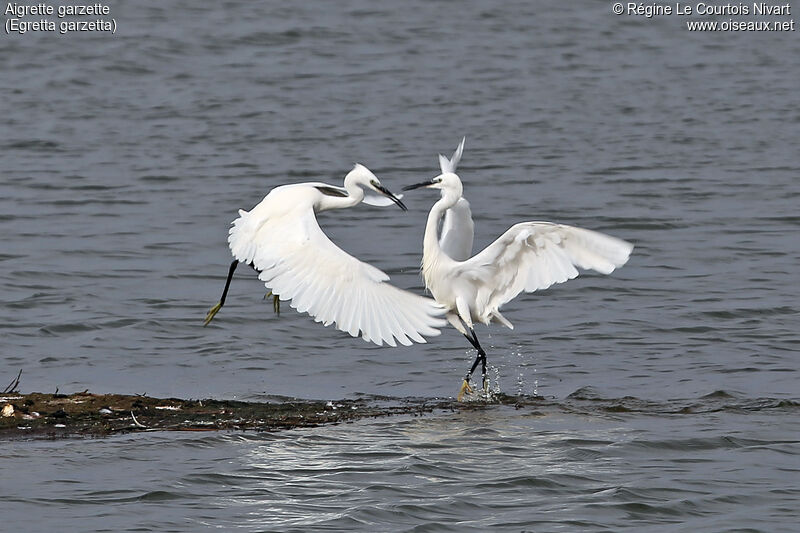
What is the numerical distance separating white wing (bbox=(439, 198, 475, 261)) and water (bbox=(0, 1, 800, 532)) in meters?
0.93

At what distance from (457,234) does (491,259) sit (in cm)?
77

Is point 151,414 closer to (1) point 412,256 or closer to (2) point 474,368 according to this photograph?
(2) point 474,368

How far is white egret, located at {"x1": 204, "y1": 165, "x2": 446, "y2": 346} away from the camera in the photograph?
8.02 m

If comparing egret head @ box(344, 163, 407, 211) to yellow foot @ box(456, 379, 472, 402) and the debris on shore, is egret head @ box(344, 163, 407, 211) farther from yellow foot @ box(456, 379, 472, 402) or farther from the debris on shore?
the debris on shore

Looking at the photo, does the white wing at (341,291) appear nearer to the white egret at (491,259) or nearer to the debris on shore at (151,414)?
the debris on shore at (151,414)

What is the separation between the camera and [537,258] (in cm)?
879

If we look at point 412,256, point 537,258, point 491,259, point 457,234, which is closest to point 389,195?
point 457,234

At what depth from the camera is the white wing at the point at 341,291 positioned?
26.3 feet

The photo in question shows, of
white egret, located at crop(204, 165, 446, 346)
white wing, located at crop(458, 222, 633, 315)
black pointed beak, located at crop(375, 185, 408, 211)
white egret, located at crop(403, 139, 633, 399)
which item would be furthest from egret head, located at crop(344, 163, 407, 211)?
white wing, located at crop(458, 222, 633, 315)

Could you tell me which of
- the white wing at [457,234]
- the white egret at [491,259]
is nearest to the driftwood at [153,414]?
the white egret at [491,259]

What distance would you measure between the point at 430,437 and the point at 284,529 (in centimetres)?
167

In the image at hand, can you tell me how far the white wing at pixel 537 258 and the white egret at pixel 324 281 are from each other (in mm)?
724

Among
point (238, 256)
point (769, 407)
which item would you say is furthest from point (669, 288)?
point (238, 256)

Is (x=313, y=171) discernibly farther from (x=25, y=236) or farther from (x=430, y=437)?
(x=430, y=437)
